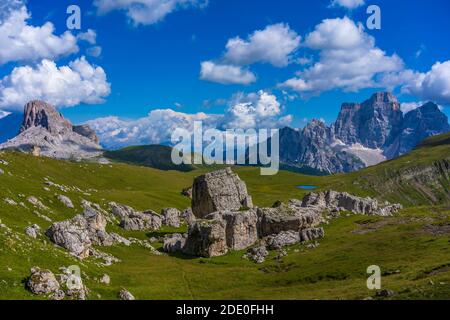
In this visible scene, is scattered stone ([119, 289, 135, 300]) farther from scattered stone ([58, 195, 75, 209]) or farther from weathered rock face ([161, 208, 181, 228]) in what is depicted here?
weathered rock face ([161, 208, 181, 228])

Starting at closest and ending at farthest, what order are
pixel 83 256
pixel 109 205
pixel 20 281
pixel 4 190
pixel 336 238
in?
pixel 20 281
pixel 83 256
pixel 4 190
pixel 336 238
pixel 109 205

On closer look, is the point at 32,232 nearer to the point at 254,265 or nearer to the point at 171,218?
the point at 254,265

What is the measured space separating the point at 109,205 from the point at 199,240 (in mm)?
44841

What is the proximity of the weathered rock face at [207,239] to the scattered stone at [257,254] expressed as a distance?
21.8ft

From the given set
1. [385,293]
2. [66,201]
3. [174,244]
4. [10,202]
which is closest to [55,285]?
[385,293]

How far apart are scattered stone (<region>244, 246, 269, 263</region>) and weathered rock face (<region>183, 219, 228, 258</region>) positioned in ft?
21.8

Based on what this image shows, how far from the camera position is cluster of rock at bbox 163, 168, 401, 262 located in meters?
109

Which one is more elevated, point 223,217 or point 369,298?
point 223,217

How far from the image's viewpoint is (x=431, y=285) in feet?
188

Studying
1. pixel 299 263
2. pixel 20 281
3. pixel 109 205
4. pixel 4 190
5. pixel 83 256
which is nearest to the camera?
pixel 20 281

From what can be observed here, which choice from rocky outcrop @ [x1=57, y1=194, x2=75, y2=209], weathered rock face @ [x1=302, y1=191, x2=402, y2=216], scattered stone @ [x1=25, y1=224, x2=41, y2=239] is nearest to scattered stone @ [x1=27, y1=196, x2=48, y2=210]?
rocky outcrop @ [x1=57, y1=194, x2=75, y2=209]

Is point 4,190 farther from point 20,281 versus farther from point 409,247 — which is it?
point 409,247
